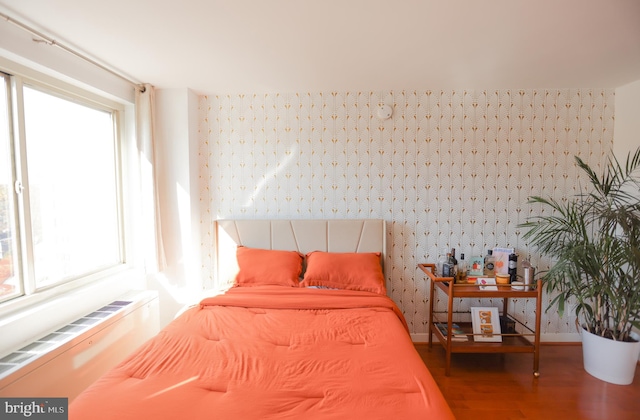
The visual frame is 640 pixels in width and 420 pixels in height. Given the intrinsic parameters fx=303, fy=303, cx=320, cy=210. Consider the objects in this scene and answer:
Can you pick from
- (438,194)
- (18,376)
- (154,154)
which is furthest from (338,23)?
(18,376)

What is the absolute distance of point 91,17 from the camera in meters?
1.63

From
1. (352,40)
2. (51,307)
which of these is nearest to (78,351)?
(51,307)

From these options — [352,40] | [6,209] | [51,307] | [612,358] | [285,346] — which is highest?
[352,40]

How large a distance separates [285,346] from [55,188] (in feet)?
6.55

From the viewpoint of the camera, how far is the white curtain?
105 inches

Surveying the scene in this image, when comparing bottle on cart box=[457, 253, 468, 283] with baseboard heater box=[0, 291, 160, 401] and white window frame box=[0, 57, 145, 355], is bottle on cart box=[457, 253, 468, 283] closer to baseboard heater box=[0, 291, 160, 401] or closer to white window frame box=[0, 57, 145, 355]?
baseboard heater box=[0, 291, 160, 401]

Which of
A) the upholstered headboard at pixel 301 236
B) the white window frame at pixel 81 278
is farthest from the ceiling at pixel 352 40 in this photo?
the upholstered headboard at pixel 301 236

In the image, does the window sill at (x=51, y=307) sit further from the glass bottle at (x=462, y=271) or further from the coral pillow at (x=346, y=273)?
the glass bottle at (x=462, y=271)

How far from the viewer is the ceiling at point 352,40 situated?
1563mm

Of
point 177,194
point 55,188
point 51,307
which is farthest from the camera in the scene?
point 177,194

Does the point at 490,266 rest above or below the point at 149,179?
below

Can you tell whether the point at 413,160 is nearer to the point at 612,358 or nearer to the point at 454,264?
the point at 454,264

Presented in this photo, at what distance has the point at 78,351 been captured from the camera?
1.86 meters

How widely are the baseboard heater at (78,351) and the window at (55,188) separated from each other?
36 cm
